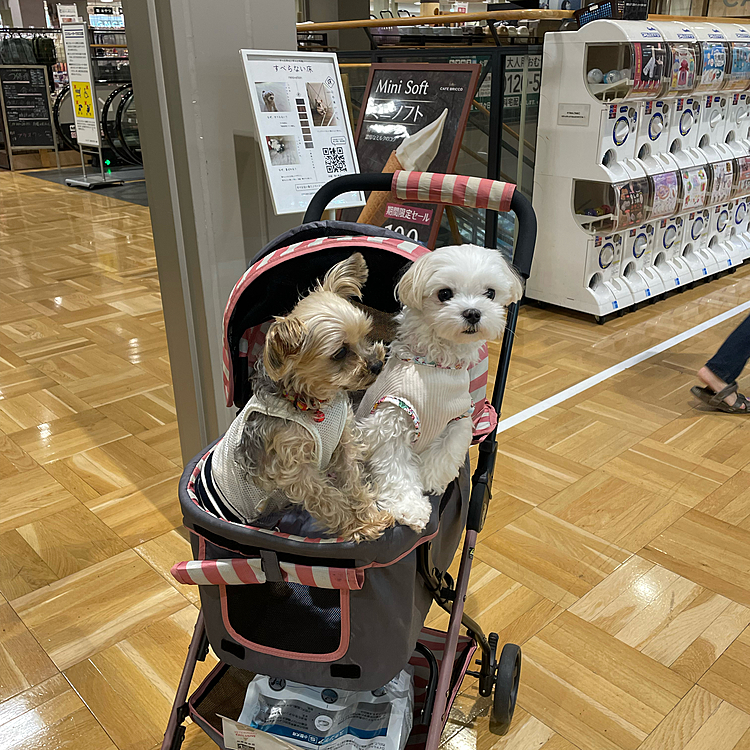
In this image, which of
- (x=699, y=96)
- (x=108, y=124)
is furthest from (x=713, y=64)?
(x=108, y=124)

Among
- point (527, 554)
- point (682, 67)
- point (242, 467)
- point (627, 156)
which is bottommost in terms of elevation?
point (527, 554)

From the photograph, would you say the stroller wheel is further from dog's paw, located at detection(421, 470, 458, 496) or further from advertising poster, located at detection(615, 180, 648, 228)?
advertising poster, located at detection(615, 180, 648, 228)

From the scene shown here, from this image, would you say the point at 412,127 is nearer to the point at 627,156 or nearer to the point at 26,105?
the point at 627,156

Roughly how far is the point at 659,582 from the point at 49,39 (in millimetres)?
10116

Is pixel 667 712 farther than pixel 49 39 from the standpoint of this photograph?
No

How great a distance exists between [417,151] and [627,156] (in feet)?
3.95

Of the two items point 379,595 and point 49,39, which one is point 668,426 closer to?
point 379,595

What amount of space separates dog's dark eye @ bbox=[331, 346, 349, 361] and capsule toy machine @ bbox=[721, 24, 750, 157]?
3972mm

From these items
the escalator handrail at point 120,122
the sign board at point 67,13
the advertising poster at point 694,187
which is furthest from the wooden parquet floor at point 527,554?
the sign board at point 67,13

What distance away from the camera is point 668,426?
2.84 m

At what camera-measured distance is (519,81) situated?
12.4 feet

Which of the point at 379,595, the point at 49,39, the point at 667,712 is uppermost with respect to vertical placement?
the point at 49,39

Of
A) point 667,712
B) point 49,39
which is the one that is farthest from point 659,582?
point 49,39

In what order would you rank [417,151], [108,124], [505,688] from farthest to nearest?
[108,124] → [417,151] → [505,688]
